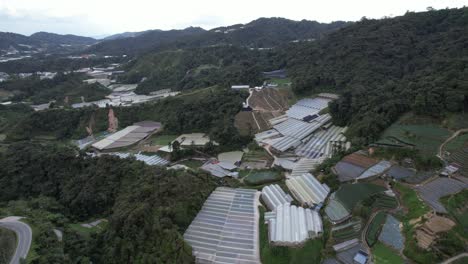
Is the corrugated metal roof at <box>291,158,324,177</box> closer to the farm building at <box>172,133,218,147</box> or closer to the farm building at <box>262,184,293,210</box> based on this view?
the farm building at <box>262,184,293,210</box>

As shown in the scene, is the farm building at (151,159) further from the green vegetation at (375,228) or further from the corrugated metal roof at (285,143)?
the green vegetation at (375,228)

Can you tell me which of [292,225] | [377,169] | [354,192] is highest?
[377,169]

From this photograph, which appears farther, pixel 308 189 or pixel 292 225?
pixel 308 189

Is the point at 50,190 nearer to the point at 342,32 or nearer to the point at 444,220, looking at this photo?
the point at 444,220

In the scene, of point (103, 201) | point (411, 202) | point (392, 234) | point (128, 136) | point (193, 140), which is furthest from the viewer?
point (128, 136)

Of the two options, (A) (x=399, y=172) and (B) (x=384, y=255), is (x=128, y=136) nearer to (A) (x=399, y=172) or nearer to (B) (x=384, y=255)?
(A) (x=399, y=172)

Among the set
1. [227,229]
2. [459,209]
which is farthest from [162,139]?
[459,209]

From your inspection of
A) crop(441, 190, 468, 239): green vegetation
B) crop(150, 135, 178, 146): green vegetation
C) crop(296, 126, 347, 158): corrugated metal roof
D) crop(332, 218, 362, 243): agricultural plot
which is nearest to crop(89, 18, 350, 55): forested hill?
crop(150, 135, 178, 146): green vegetation
